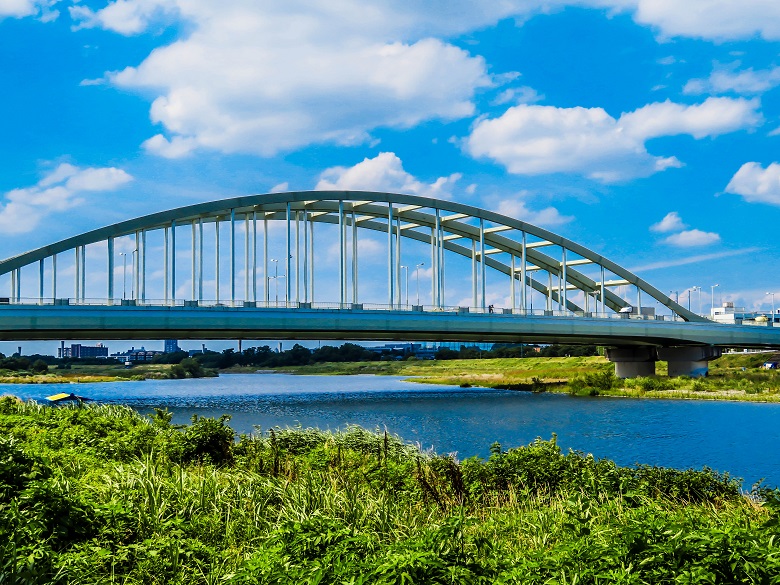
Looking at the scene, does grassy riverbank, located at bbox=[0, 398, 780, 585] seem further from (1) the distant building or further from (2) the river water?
(1) the distant building

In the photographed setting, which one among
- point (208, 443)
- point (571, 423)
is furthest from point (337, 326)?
point (208, 443)

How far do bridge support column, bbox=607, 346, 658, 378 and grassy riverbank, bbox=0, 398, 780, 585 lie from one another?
5645 centimetres

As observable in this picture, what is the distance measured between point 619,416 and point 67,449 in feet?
96.7

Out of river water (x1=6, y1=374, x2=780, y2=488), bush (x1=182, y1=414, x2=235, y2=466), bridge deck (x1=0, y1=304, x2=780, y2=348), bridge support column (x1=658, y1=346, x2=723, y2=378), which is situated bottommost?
river water (x1=6, y1=374, x2=780, y2=488)

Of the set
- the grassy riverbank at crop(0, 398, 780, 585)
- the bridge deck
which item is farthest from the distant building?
the grassy riverbank at crop(0, 398, 780, 585)

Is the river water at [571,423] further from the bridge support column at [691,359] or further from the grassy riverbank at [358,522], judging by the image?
the bridge support column at [691,359]

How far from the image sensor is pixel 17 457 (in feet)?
30.8

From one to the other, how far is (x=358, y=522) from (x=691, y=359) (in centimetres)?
6321

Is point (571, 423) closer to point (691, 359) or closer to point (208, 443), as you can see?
point (208, 443)

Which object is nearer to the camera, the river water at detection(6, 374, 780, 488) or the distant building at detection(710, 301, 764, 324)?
the river water at detection(6, 374, 780, 488)

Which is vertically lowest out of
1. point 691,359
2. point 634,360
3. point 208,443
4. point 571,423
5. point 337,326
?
point 571,423

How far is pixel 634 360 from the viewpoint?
6888 centimetres

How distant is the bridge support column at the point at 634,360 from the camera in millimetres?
68125

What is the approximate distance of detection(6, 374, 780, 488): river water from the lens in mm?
23047
